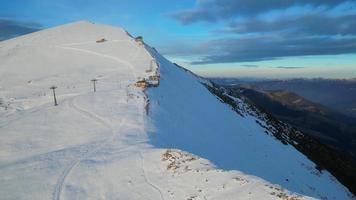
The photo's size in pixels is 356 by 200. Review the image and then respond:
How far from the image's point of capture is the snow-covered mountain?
22.9 metres

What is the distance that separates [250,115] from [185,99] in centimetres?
2071

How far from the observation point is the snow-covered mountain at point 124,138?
2292 cm

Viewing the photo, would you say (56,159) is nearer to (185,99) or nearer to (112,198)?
(112,198)

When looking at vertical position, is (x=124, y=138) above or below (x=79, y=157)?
above

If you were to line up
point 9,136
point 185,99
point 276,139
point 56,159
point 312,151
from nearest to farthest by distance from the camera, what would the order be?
point 56,159 < point 9,136 < point 185,99 < point 276,139 < point 312,151

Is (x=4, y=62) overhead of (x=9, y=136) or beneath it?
overhead

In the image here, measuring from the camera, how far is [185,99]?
52.7 m

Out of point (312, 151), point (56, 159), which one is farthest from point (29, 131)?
point (312, 151)

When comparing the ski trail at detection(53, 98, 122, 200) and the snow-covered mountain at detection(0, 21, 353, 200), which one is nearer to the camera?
the ski trail at detection(53, 98, 122, 200)

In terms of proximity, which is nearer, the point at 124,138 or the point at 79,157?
the point at 79,157

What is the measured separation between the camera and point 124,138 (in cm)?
3133

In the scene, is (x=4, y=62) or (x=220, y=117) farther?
(x=4, y=62)

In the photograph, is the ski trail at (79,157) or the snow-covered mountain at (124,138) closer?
the ski trail at (79,157)

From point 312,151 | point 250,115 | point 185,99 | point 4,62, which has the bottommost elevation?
point 312,151
